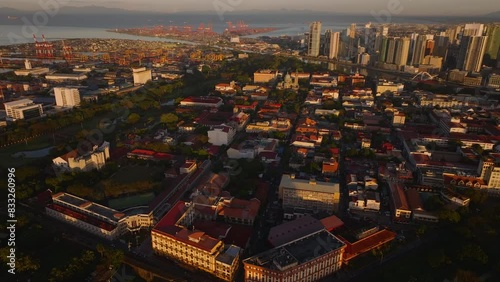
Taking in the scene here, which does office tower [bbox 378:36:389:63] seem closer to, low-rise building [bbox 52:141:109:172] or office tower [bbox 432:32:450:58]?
office tower [bbox 432:32:450:58]

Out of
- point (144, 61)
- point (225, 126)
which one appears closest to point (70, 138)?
point (225, 126)

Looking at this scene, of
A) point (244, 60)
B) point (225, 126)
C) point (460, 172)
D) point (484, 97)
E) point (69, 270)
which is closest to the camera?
point (69, 270)

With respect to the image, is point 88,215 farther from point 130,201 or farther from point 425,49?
point 425,49

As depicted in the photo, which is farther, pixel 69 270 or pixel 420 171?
pixel 420 171

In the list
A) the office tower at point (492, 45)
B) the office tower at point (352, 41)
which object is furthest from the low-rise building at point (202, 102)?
the office tower at point (492, 45)

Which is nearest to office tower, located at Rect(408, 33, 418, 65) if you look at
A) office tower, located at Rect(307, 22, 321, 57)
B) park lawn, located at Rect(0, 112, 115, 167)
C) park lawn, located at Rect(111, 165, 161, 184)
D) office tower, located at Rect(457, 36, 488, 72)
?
office tower, located at Rect(457, 36, 488, 72)

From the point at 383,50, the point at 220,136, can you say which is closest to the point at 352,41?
the point at 383,50

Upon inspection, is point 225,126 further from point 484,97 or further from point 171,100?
point 484,97
